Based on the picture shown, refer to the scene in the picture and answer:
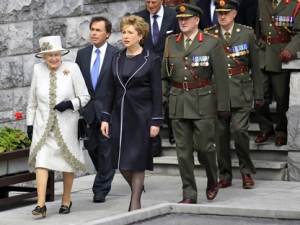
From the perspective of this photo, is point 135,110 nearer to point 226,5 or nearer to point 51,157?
point 51,157

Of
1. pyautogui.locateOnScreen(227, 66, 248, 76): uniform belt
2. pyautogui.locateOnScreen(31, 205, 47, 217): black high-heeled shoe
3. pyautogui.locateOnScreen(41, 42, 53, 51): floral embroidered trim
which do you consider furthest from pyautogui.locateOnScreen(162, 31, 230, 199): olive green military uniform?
pyautogui.locateOnScreen(31, 205, 47, 217): black high-heeled shoe

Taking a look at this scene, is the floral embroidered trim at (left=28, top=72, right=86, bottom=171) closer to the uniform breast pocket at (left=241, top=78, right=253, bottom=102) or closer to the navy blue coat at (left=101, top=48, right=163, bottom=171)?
the navy blue coat at (left=101, top=48, right=163, bottom=171)

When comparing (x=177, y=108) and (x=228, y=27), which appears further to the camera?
(x=228, y=27)

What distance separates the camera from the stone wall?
45.9ft

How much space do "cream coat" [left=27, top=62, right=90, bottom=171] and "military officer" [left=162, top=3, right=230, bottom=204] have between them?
1.01 m

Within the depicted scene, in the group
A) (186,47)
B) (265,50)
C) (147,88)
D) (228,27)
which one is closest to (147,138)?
(147,88)

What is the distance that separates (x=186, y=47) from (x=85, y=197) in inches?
82.3

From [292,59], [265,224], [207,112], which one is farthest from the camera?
[292,59]

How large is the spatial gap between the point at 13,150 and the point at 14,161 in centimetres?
11

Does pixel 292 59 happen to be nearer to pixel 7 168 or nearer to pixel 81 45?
pixel 81 45

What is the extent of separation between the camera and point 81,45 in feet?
50.6

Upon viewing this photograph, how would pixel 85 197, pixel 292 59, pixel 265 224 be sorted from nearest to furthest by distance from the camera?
1. pixel 265 224
2. pixel 85 197
3. pixel 292 59

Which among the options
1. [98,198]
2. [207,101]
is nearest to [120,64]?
[207,101]

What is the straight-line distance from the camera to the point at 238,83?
13977 millimetres
